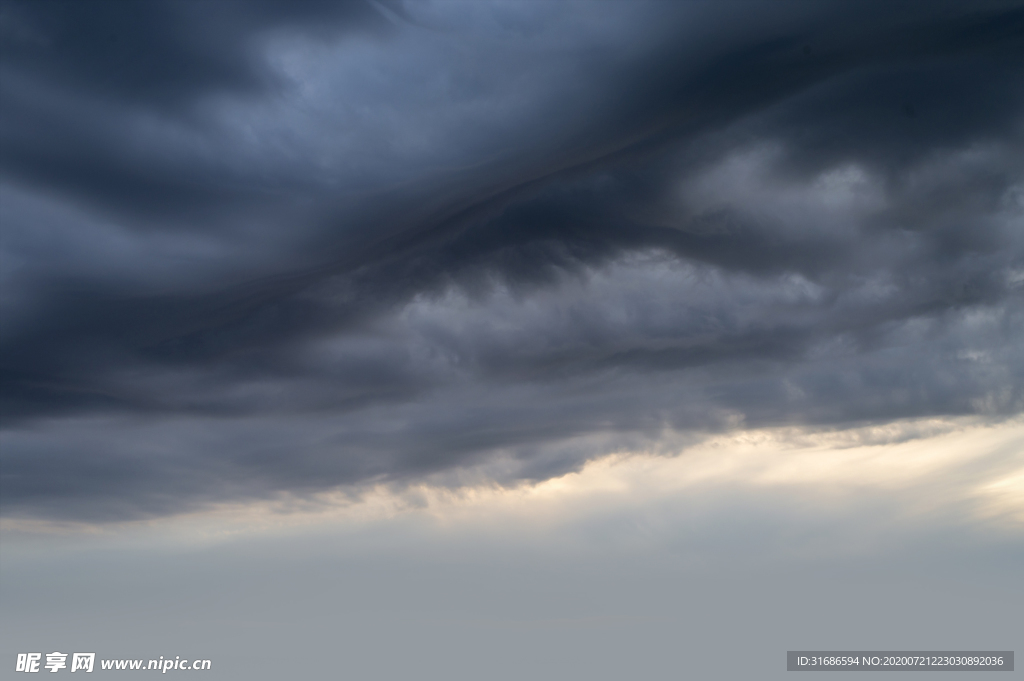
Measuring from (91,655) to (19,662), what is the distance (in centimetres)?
1818

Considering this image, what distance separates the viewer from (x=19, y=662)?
108 metres

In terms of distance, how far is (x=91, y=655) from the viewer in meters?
102
